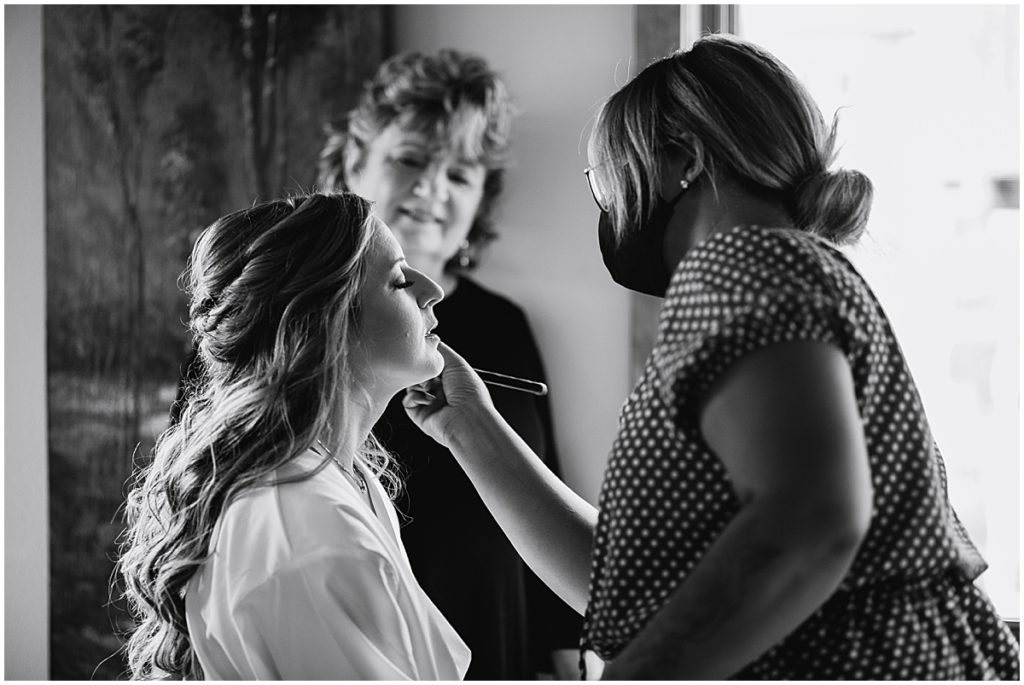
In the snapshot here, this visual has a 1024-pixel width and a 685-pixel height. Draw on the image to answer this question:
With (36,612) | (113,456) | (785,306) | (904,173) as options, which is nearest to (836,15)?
(904,173)

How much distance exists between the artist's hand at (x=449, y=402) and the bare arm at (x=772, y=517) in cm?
59

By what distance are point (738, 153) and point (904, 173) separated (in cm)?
139

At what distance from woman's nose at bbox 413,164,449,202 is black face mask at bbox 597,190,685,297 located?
4.05 ft

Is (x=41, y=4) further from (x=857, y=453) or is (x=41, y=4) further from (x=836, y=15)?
(x=857, y=453)

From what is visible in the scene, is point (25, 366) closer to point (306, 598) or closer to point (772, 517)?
point (306, 598)

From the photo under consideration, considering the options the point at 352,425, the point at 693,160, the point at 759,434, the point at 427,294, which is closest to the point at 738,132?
the point at 693,160

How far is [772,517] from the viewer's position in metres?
0.76

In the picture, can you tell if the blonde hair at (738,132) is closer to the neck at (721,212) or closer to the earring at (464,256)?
the neck at (721,212)

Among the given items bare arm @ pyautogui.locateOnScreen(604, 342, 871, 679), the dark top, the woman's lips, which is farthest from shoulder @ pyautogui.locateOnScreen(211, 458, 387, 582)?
the woman's lips

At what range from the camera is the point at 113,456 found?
236 cm

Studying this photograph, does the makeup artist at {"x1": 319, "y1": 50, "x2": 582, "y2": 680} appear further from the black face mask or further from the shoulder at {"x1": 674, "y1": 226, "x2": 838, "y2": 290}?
the shoulder at {"x1": 674, "y1": 226, "x2": 838, "y2": 290}

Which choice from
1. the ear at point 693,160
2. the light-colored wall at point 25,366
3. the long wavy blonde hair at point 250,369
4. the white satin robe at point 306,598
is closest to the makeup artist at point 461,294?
the light-colored wall at point 25,366

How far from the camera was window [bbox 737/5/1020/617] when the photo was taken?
82.2 inches

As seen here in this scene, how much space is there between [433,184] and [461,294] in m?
0.26
